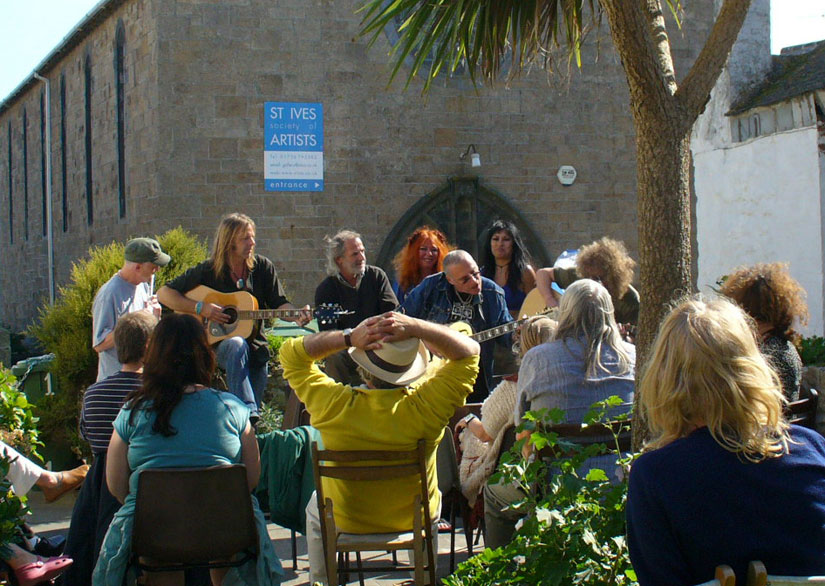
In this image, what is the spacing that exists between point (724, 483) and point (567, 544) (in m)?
0.71

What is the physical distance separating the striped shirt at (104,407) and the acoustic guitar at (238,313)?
2223 mm

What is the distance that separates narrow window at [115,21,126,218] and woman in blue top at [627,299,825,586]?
14779 millimetres

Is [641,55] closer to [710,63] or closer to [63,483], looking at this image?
[710,63]

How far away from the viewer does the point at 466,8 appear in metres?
4.61

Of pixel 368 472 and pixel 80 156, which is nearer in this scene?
pixel 368 472

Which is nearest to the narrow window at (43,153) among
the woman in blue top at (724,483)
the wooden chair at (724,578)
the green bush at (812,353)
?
the green bush at (812,353)

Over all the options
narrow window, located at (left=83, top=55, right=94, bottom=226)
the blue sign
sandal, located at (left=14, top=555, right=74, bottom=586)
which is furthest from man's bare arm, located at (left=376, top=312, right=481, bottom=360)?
narrow window, located at (left=83, top=55, right=94, bottom=226)

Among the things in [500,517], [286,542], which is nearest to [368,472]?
[500,517]

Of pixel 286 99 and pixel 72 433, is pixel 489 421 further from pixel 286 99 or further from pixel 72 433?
pixel 286 99

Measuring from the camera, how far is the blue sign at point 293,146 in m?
14.3

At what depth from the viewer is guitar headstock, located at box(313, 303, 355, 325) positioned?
6.62m

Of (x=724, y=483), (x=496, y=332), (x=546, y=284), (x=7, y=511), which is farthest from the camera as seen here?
(x=546, y=284)

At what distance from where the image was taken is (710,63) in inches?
153

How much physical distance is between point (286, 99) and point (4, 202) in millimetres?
20374
